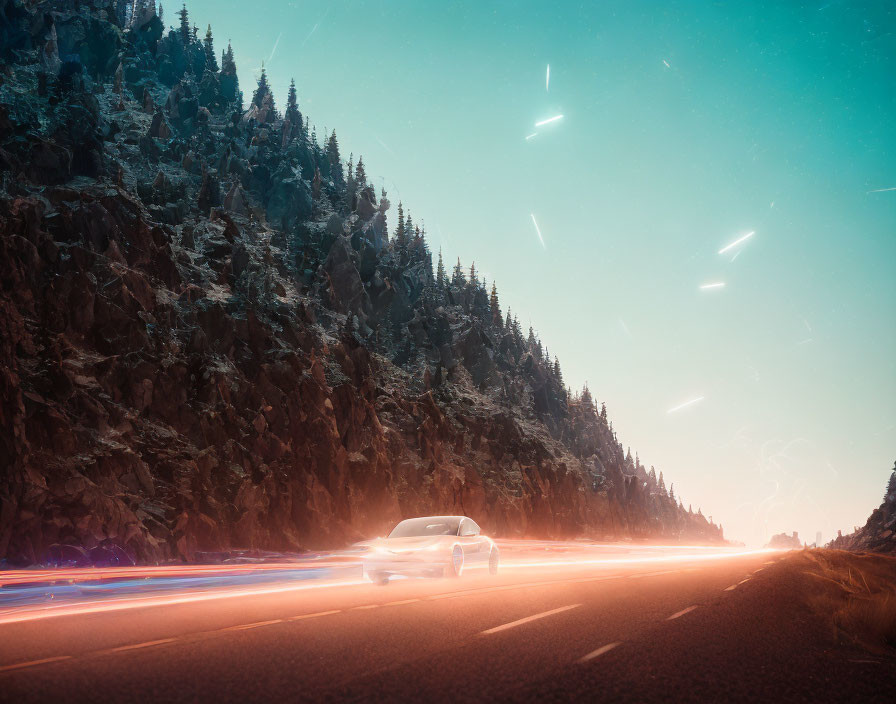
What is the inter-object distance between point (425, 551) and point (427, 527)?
4.77 feet

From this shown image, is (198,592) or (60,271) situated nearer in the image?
(198,592)

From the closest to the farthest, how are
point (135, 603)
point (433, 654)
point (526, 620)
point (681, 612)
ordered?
point (433, 654)
point (526, 620)
point (681, 612)
point (135, 603)

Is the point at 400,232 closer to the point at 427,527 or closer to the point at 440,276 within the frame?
the point at 440,276

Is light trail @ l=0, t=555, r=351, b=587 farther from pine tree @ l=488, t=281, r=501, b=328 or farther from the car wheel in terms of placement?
pine tree @ l=488, t=281, r=501, b=328

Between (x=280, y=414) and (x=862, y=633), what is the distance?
150 feet

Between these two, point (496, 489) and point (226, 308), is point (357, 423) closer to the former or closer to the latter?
point (226, 308)

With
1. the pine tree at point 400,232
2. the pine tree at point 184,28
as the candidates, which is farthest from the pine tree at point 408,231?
the pine tree at point 184,28

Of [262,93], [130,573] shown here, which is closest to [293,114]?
[262,93]

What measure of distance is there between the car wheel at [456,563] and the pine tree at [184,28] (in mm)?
113910

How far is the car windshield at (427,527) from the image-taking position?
52.7 feet

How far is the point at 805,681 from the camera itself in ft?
19.8

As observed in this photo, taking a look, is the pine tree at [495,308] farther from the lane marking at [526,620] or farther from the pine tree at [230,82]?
the lane marking at [526,620]

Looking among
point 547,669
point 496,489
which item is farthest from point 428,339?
point 547,669

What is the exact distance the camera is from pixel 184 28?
109500mm
